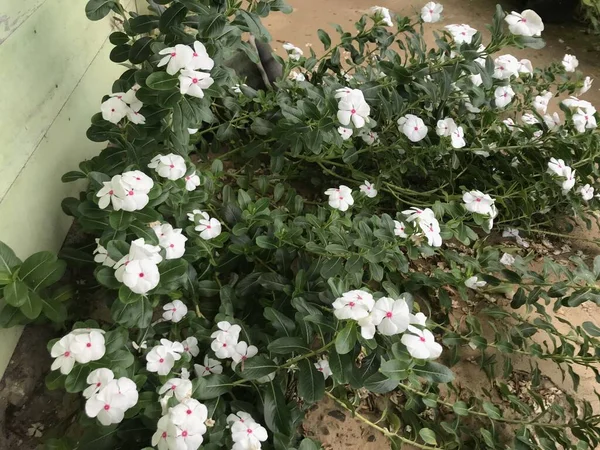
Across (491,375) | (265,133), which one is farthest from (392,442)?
(265,133)

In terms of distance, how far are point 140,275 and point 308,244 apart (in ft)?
1.77

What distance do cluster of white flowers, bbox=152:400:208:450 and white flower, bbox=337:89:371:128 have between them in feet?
3.10

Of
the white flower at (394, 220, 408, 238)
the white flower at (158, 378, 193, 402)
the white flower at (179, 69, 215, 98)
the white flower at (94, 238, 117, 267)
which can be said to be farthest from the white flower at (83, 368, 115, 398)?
the white flower at (394, 220, 408, 238)

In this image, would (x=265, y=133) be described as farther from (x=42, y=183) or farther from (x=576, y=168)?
(x=576, y=168)

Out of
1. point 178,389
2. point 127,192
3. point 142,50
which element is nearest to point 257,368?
point 178,389

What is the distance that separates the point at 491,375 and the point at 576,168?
0.92 m

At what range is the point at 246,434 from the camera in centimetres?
109

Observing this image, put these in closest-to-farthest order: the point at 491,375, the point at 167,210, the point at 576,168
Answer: the point at 167,210, the point at 491,375, the point at 576,168

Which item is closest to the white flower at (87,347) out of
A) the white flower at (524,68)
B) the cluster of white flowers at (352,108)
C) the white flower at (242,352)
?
the white flower at (242,352)

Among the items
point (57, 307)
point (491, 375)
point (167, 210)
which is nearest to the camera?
point (57, 307)

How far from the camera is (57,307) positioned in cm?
135

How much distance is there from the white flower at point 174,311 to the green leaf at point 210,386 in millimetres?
238

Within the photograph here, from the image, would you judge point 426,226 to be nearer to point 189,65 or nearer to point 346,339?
point 346,339

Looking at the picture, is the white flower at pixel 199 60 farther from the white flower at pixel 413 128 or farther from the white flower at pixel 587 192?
the white flower at pixel 587 192
